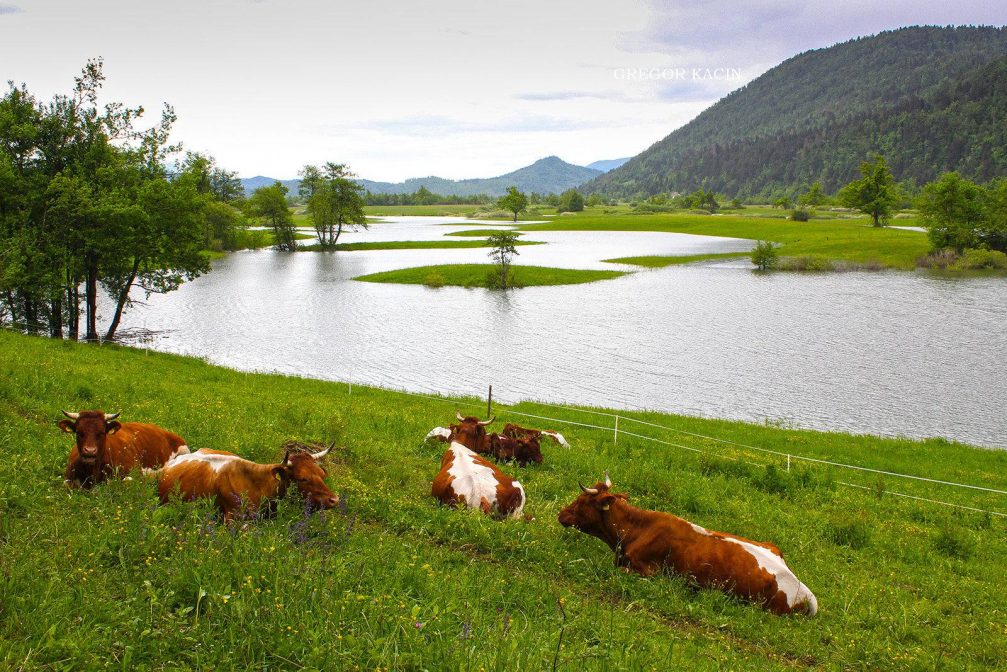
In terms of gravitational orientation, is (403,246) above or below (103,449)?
above

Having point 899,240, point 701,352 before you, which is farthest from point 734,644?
point 899,240

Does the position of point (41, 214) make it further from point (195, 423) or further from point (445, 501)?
point (445, 501)

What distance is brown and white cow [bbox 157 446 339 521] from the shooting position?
805cm

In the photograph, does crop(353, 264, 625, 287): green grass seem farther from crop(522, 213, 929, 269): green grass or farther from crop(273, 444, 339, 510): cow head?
crop(273, 444, 339, 510): cow head

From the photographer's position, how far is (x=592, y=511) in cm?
913

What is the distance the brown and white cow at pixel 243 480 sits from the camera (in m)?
8.05

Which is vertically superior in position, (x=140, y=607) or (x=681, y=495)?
(x=140, y=607)

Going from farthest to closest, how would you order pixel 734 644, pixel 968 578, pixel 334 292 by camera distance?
pixel 334 292
pixel 968 578
pixel 734 644

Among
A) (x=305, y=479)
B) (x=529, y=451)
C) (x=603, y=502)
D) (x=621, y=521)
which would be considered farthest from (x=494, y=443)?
(x=305, y=479)

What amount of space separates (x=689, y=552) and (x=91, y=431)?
8.15 meters

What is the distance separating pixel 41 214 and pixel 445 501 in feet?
107

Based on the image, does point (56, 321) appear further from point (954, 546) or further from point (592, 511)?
point (954, 546)

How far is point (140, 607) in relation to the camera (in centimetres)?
473

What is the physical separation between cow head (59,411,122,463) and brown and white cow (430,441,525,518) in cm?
479
